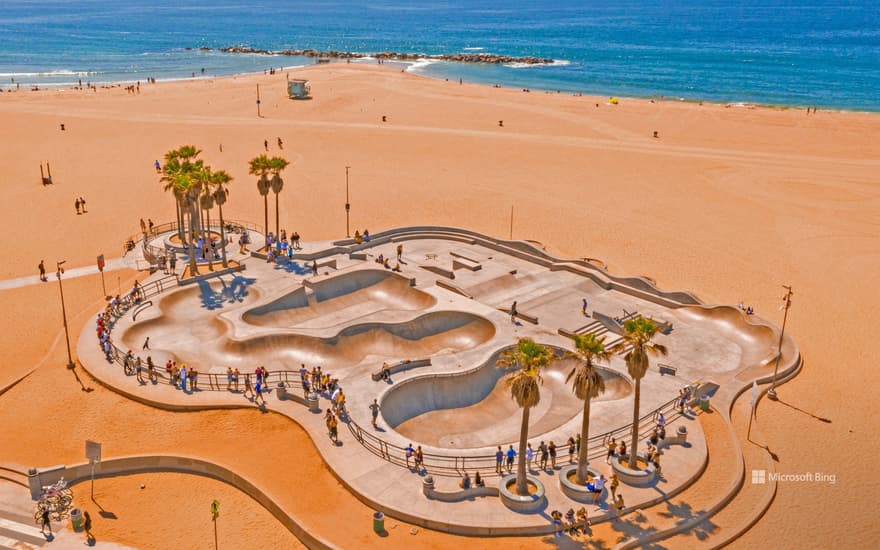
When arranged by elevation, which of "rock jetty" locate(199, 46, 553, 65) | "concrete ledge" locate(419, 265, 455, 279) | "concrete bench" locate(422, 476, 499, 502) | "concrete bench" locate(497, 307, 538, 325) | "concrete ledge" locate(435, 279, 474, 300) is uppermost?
"rock jetty" locate(199, 46, 553, 65)

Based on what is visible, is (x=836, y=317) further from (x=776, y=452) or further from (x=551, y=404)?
(x=551, y=404)

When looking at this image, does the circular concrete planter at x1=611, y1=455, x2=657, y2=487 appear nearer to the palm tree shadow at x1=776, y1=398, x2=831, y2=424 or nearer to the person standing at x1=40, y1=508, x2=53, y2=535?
the palm tree shadow at x1=776, y1=398, x2=831, y2=424

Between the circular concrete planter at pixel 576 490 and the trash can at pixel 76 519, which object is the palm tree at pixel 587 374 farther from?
the trash can at pixel 76 519

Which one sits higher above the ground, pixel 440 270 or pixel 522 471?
pixel 440 270

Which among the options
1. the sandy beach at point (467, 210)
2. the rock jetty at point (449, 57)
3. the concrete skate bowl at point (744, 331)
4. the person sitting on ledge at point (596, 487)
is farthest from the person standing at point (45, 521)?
the rock jetty at point (449, 57)

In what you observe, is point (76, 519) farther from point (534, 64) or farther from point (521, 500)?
point (534, 64)

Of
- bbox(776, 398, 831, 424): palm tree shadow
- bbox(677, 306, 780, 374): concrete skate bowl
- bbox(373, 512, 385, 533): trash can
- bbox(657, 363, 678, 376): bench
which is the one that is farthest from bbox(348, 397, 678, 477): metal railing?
bbox(677, 306, 780, 374): concrete skate bowl

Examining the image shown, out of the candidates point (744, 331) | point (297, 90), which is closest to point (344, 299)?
point (744, 331)
